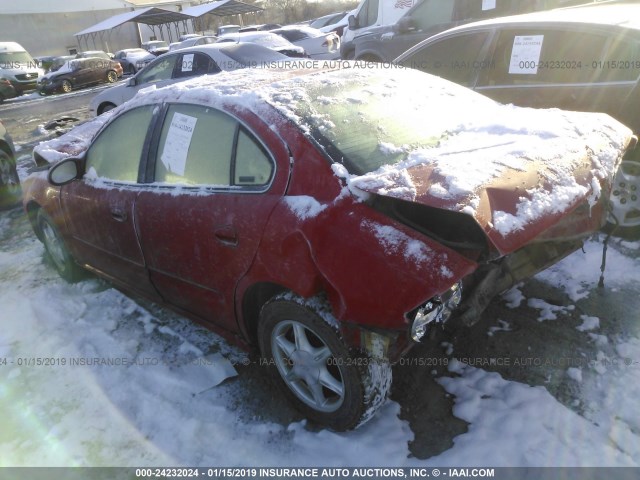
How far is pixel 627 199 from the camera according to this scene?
3.72m

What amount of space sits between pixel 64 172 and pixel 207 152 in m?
1.42

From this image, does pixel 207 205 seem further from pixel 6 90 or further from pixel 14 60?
pixel 14 60

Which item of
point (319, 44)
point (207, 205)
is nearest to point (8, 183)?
point (207, 205)

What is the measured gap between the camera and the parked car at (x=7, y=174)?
6418 mm

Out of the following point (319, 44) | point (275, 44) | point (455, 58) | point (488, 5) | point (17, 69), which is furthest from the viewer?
point (17, 69)

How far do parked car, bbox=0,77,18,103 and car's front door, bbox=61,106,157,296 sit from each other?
19820mm

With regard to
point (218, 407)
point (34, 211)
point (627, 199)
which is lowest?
point (218, 407)

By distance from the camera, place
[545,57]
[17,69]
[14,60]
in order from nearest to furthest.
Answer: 1. [545,57]
2. [17,69]
3. [14,60]

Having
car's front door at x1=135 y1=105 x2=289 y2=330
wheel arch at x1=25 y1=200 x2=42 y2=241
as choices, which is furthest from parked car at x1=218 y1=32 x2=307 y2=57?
car's front door at x1=135 y1=105 x2=289 y2=330

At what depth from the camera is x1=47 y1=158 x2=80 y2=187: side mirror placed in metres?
3.33

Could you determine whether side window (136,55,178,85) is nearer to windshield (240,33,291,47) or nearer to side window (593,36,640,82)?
windshield (240,33,291,47)

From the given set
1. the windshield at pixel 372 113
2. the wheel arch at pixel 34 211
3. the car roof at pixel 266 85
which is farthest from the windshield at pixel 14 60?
the windshield at pixel 372 113

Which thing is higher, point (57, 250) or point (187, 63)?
point (187, 63)

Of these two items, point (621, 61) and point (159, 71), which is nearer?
point (621, 61)
